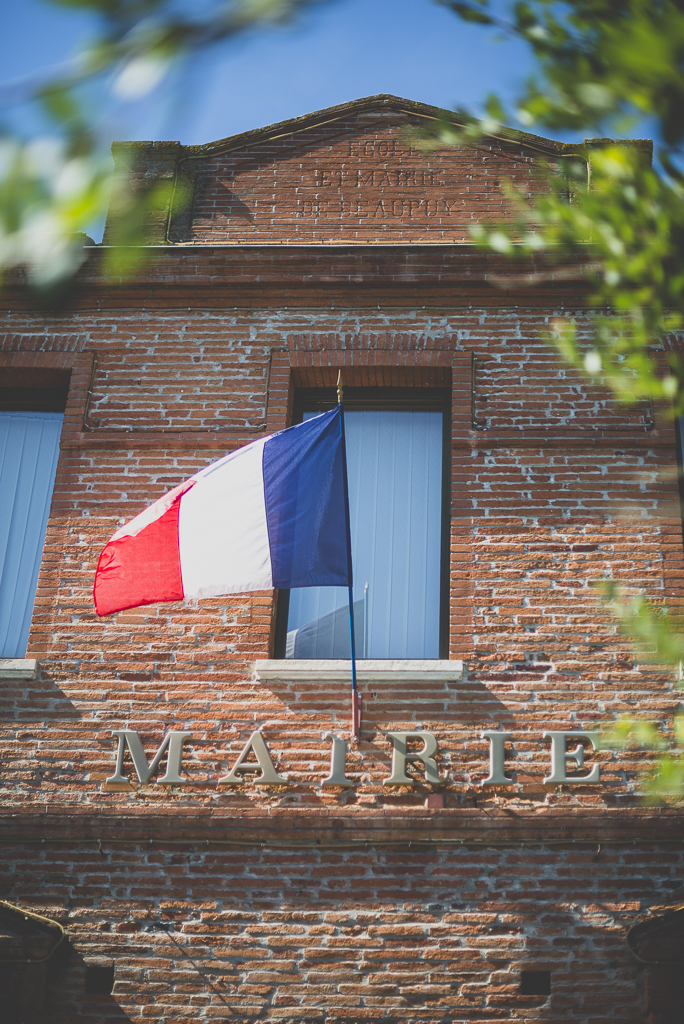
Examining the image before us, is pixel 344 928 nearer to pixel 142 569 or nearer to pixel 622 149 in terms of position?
pixel 142 569

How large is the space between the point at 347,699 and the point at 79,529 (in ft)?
7.80

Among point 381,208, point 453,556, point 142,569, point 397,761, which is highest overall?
point 381,208

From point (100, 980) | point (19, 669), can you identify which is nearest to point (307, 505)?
point (19, 669)

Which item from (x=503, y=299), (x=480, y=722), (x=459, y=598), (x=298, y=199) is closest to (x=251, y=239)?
(x=298, y=199)

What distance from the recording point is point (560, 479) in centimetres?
688

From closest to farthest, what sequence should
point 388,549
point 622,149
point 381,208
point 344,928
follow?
point 622,149 < point 344,928 < point 388,549 < point 381,208

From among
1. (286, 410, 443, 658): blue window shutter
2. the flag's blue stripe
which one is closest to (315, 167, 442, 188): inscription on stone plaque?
(286, 410, 443, 658): blue window shutter

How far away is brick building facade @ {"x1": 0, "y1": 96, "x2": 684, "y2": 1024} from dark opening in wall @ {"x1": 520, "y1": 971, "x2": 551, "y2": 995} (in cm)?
2

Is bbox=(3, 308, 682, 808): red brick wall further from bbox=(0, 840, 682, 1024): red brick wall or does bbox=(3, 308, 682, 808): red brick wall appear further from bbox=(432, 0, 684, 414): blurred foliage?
bbox=(432, 0, 684, 414): blurred foliage

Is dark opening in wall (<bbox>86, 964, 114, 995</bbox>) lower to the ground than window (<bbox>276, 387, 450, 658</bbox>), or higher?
lower

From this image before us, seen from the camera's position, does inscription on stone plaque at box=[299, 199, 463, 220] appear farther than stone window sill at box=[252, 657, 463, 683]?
Yes

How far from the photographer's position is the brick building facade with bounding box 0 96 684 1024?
224 inches

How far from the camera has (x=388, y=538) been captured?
715cm

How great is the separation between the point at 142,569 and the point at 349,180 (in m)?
4.09
